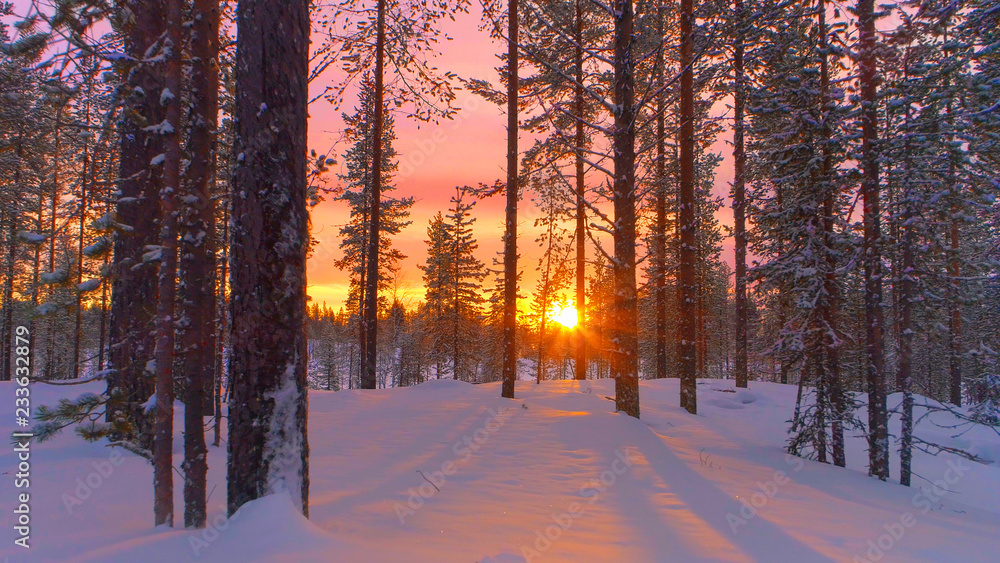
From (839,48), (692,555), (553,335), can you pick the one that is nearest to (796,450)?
(692,555)

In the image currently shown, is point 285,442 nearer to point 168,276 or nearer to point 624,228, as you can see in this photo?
point 168,276

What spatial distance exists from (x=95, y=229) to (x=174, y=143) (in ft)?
3.25

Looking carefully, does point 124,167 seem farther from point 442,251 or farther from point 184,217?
point 442,251

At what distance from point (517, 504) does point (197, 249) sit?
13.1ft

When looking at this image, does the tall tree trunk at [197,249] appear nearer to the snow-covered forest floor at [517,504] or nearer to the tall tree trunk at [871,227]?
the snow-covered forest floor at [517,504]

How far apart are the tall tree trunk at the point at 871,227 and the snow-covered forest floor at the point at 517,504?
1.65 m

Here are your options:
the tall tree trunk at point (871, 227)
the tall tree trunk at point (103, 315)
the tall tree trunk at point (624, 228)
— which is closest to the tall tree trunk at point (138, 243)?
the tall tree trunk at point (103, 315)

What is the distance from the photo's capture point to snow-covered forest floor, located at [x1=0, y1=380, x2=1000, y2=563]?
3.13 m

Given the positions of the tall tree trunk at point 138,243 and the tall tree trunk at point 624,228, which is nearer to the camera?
the tall tree trunk at point 138,243

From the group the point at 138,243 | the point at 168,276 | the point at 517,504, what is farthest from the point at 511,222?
the point at 168,276

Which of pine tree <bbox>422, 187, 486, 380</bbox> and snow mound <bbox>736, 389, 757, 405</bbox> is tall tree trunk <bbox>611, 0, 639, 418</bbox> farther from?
pine tree <bbox>422, 187, 486, 380</bbox>

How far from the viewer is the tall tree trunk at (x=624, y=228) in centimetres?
850

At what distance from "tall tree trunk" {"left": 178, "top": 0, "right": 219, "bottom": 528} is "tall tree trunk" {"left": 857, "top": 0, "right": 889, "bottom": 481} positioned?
10989 millimetres

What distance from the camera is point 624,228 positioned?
28.2 ft
